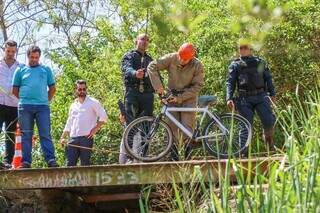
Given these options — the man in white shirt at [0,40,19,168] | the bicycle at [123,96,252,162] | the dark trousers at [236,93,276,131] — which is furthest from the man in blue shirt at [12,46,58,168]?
the dark trousers at [236,93,276,131]

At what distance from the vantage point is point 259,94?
26.2 feet

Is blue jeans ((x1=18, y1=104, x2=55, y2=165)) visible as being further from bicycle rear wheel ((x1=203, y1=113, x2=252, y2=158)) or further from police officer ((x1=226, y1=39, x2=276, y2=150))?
police officer ((x1=226, y1=39, x2=276, y2=150))

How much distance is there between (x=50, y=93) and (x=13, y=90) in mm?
429

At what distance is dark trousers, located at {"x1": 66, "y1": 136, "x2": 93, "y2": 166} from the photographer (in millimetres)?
8117

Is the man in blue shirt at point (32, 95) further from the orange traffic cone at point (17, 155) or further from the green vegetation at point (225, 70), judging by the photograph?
the green vegetation at point (225, 70)

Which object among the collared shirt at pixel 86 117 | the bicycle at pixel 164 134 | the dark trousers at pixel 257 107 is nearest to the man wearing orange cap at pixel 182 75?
the bicycle at pixel 164 134

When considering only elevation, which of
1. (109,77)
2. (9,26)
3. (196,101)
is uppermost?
(9,26)

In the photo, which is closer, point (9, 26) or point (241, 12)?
point (241, 12)

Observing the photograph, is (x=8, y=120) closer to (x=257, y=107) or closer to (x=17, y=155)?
(x=17, y=155)

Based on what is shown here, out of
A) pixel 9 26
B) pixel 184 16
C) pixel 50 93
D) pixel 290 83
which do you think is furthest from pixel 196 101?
pixel 9 26

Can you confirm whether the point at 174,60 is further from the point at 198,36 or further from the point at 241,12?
the point at 241,12

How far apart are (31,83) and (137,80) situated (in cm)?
119

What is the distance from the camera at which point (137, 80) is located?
7.92 metres

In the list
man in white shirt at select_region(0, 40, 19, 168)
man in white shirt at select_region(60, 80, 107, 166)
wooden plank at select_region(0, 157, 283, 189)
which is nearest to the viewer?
wooden plank at select_region(0, 157, 283, 189)
